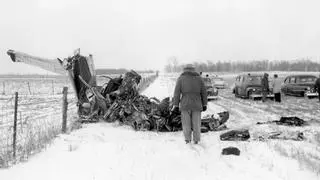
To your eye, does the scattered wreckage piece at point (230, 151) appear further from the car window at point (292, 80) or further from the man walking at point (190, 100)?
the car window at point (292, 80)

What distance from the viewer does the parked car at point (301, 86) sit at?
27.3 meters

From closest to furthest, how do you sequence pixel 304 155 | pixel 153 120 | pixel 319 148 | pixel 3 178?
pixel 3 178 < pixel 304 155 < pixel 319 148 < pixel 153 120

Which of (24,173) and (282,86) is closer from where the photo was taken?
(24,173)

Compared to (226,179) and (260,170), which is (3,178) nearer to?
(226,179)

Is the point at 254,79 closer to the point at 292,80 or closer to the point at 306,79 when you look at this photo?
the point at 292,80

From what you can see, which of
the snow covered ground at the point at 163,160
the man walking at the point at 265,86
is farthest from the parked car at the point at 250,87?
the snow covered ground at the point at 163,160

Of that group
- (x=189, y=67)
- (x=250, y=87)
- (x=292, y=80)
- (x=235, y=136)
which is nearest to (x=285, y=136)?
(x=235, y=136)

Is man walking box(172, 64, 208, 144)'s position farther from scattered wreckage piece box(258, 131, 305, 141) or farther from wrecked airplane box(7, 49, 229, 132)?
wrecked airplane box(7, 49, 229, 132)

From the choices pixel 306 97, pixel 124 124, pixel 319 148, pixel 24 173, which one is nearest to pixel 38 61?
pixel 124 124

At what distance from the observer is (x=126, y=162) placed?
6773mm

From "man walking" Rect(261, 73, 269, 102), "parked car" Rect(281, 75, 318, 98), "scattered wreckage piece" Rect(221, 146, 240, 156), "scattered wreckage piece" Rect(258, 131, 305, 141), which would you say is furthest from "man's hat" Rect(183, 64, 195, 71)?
"parked car" Rect(281, 75, 318, 98)

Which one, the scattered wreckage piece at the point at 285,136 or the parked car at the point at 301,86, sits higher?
the parked car at the point at 301,86

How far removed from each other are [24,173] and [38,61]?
8.77m

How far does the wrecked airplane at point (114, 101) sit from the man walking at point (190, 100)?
7.26 feet
